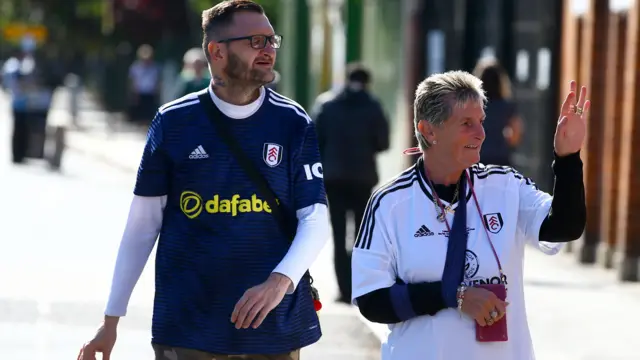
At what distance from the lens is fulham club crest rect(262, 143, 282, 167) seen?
192 inches

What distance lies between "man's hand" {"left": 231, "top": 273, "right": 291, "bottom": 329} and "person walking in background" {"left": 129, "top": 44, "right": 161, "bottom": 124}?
105ft

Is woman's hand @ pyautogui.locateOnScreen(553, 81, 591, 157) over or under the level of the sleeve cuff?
over

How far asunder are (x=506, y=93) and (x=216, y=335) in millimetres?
7172

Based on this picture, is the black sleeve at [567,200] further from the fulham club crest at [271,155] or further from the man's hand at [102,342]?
the man's hand at [102,342]

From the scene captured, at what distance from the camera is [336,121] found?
11.6 meters

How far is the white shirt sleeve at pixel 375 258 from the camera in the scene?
14.7 feet

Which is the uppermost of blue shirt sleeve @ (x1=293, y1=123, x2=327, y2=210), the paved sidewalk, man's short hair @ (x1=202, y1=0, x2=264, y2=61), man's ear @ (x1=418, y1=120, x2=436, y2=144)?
man's short hair @ (x1=202, y1=0, x2=264, y2=61)

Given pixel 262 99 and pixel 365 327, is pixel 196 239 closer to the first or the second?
pixel 262 99

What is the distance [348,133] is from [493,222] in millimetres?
7130

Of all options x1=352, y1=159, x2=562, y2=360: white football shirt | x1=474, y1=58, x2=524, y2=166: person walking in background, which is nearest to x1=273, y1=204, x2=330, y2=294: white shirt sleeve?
x1=352, y1=159, x2=562, y2=360: white football shirt

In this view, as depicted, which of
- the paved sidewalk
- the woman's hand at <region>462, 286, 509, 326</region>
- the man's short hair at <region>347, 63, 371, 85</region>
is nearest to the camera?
the woman's hand at <region>462, 286, 509, 326</region>

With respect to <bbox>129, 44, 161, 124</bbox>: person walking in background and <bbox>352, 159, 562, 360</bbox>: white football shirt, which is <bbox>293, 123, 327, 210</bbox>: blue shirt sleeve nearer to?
<bbox>352, 159, 562, 360</bbox>: white football shirt

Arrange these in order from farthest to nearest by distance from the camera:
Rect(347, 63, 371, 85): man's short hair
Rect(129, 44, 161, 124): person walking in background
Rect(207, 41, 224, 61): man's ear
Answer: Rect(129, 44, 161, 124): person walking in background < Rect(347, 63, 371, 85): man's short hair < Rect(207, 41, 224, 61): man's ear

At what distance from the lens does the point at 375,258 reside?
4.49m
